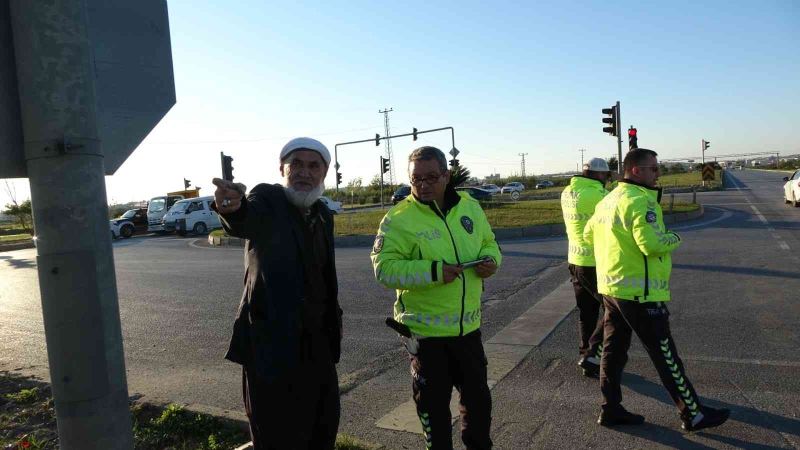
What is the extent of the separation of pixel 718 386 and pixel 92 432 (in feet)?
14.6

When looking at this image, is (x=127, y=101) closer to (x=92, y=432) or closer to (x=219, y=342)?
(x=92, y=432)

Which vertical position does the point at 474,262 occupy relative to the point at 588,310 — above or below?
above

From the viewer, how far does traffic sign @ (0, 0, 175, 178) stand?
75.7 inches

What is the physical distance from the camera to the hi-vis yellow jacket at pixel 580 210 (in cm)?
521

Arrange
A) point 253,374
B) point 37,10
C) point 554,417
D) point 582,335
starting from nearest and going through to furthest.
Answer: point 37,10
point 253,374
point 554,417
point 582,335

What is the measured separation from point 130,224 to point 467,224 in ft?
101

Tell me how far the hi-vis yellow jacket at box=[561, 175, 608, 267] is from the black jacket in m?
3.41

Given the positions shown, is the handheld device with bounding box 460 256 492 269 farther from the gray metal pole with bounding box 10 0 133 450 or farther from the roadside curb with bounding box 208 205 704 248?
the roadside curb with bounding box 208 205 704 248

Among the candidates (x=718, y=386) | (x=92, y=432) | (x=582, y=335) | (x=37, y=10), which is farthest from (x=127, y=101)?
(x=718, y=386)

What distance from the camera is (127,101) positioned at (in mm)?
2172

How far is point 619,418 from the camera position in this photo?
393cm

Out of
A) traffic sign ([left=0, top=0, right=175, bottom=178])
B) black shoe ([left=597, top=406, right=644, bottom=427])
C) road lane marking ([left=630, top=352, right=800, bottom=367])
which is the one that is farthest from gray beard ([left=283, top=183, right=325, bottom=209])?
road lane marking ([left=630, top=352, right=800, bottom=367])

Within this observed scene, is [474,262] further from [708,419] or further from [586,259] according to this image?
[586,259]

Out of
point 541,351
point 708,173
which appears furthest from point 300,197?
point 708,173
